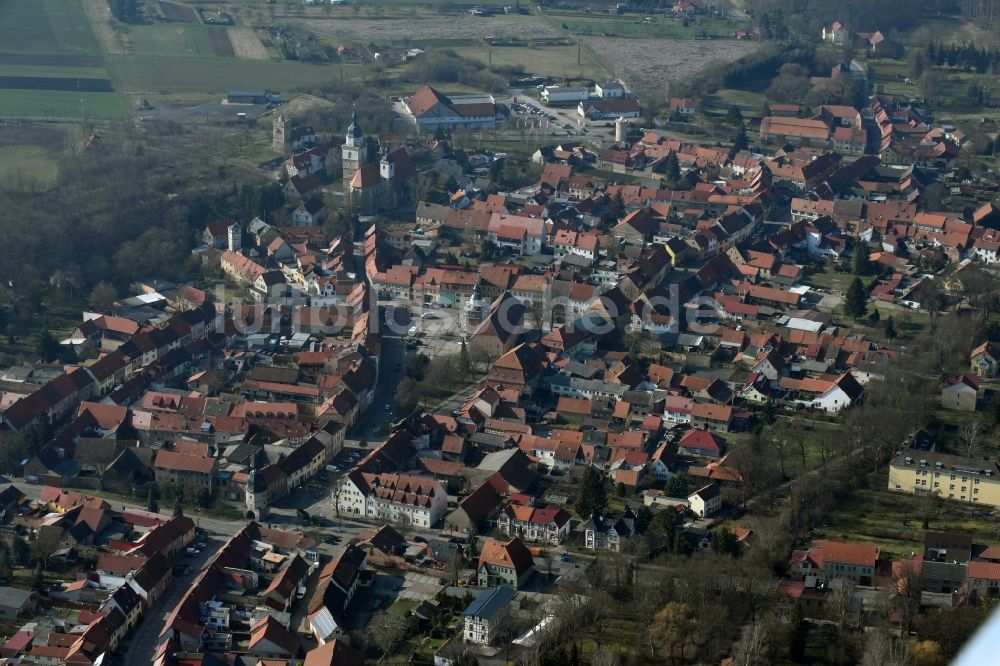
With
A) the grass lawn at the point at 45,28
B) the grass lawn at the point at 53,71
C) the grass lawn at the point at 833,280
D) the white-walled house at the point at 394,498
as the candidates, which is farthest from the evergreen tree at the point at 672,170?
the grass lawn at the point at 45,28

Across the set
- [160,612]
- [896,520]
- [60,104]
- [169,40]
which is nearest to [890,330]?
[896,520]

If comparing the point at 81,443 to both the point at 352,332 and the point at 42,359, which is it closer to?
the point at 42,359

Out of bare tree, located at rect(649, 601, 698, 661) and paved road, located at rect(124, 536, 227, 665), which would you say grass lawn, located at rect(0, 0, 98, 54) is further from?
bare tree, located at rect(649, 601, 698, 661)

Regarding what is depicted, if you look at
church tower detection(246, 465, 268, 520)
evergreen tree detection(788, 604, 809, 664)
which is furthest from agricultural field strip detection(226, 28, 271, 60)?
evergreen tree detection(788, 604, 809, 664)

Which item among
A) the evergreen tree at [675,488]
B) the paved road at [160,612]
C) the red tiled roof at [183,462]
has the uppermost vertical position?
the evergreen tree at [675,488]

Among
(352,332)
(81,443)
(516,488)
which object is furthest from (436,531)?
(352,332)

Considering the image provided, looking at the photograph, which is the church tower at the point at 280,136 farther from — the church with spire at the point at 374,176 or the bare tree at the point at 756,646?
the bare tree at the point at 756,646

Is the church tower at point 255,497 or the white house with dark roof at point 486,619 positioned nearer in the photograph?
the white house with dark roof at point 486,619
